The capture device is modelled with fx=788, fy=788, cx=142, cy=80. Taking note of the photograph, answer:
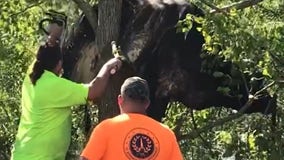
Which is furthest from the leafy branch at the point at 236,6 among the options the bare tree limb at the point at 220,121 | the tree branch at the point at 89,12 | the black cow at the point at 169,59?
the tree branch at the point at 89,12

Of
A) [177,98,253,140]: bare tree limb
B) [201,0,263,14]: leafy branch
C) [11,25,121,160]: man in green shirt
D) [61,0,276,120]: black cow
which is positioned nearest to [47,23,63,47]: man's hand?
[11,25,121,160]: man in green shirt

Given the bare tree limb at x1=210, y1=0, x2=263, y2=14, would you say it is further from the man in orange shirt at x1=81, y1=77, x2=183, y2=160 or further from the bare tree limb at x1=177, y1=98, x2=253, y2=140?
the man in orange shirt at x1=81, y1=77, x2=183, y2=160

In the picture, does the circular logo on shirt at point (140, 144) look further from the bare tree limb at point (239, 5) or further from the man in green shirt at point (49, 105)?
the bare tree limb at point (239, 5)

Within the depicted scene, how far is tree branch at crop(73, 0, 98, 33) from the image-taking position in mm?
6961

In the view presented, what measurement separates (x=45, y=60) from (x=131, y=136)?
1.01 m

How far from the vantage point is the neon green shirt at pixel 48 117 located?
4.81 meters

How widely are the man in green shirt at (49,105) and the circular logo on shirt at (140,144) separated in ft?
2.62

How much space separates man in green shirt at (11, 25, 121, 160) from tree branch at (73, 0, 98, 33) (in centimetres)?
204

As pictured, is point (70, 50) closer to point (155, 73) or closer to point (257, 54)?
point (155, 73)

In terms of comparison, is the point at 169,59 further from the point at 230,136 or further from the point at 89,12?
the point at 230,136

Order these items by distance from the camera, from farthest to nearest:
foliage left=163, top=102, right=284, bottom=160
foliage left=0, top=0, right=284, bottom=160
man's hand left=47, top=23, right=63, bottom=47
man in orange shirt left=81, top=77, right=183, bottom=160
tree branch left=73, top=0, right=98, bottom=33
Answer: foliage left=163, top=102, right=284, bottom=160, tree branch left=73, top=0, right=98, bottom=33, foliage left=0, top=0, right=284, bottom=160, man's hand left=47, top=23, right=63, bottom=47, man in orange shirt left=81, top=77, right=183, bottom=160

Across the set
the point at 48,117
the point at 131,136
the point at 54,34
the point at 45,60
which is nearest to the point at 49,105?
the point at 48,117

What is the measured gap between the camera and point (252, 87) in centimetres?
714

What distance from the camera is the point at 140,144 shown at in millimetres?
4098
